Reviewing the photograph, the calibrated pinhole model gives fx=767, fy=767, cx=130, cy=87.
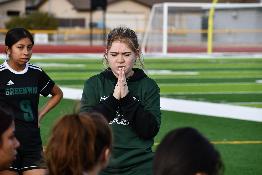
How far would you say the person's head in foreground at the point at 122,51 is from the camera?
15.7ft

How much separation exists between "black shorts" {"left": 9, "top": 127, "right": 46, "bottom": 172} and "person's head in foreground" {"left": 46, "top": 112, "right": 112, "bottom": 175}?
8.20ft

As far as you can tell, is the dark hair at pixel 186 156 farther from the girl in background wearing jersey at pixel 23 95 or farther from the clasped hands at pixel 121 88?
the girl in background wearing jersey at pixel 23 95

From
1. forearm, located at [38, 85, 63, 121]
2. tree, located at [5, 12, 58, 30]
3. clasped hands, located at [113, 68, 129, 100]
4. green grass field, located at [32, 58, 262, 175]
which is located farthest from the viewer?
tree, located at [5, 12, 58, 30]

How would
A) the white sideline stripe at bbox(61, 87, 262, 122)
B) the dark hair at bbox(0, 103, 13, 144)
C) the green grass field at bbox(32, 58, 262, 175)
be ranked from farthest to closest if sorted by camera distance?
the white sideline stripe at bbox(61, 87, 262, 122), the green grass field at bbox(32, 58, 262, 175), the dark hair at bbox(0, 103, 13, 144)

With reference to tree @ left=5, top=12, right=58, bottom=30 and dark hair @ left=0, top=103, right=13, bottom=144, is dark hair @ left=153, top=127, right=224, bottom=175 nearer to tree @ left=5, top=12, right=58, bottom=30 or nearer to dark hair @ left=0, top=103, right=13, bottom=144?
dark hair @ left=0, top=103, right=13, bottom=144

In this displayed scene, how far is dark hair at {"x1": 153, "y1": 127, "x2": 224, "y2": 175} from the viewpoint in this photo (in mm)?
2854

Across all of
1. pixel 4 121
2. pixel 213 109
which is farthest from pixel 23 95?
pixel 213 109

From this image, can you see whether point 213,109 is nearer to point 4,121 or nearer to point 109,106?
point 109,106

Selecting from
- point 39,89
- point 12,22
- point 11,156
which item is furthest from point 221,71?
point 12,22

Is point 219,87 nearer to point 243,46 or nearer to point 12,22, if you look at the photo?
point 243,46

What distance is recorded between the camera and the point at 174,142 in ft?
9.58

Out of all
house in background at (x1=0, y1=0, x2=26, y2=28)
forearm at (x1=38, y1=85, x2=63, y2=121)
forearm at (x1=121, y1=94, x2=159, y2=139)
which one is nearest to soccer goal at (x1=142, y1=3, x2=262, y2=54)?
house in background at (x1=0, y1=0, x2=26, y2=28)

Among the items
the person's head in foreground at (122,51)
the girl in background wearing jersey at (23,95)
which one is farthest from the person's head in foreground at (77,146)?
the girl in background wearing jersey at (23,95)

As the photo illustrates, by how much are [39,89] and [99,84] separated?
1201 mm
